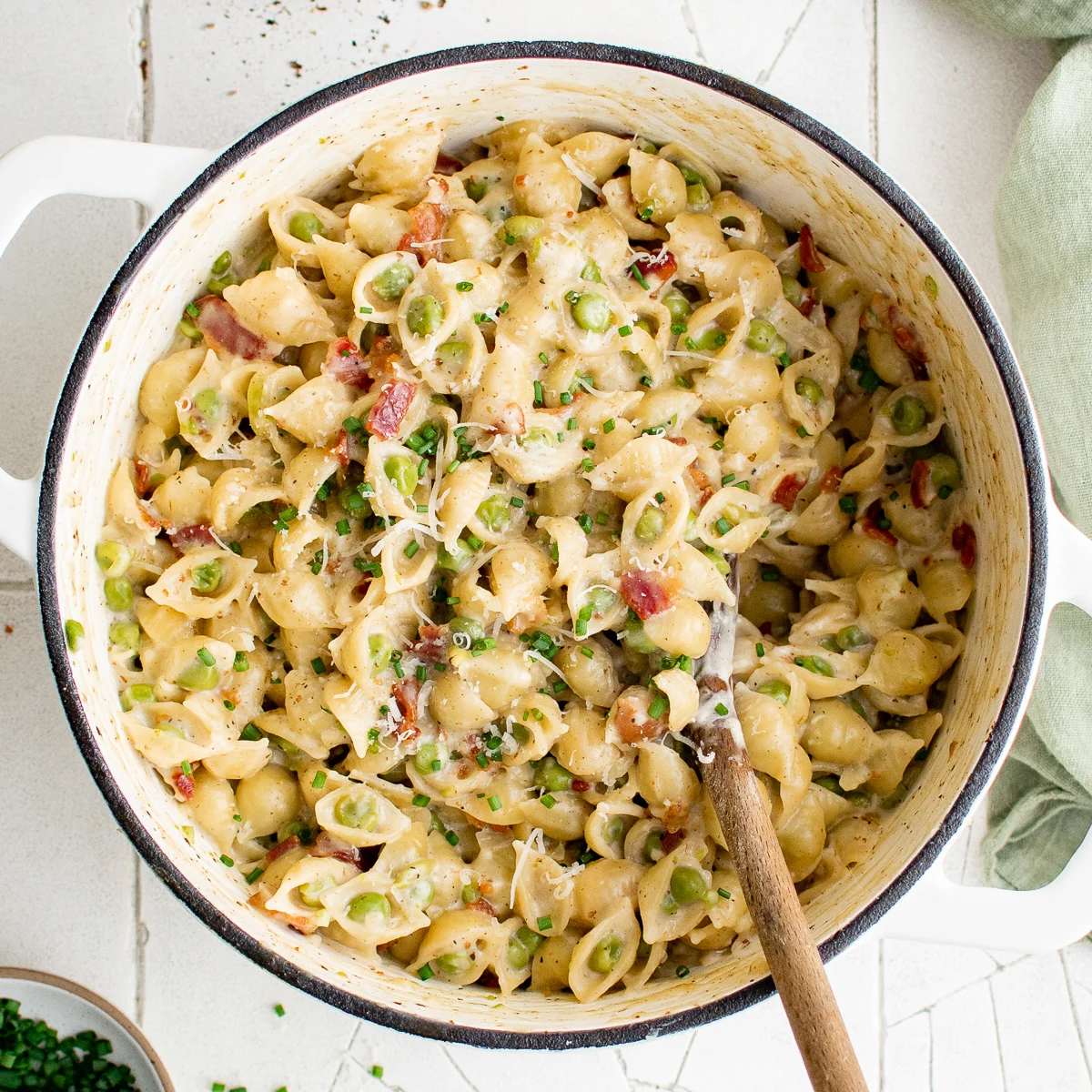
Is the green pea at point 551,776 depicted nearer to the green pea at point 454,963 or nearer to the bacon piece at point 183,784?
the green pea at point 454,963

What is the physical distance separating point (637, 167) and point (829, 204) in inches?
15.7

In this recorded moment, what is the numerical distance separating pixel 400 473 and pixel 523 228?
55 cm

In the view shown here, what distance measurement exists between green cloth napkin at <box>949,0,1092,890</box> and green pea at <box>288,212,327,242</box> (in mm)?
1529

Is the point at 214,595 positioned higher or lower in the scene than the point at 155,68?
lower

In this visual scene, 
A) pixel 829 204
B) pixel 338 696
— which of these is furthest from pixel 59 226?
pixel 829 204

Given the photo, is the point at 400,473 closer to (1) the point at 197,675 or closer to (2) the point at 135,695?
(1) the point at 197,675

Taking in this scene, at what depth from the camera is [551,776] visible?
2.22 metres

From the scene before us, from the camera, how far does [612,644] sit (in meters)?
2.29

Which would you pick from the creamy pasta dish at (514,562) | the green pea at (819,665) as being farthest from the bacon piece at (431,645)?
the green pea at (819,665)

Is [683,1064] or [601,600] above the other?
[601,600]

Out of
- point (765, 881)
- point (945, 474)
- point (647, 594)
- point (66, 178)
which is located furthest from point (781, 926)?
point (66, 178)

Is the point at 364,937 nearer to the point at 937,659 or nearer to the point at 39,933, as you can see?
the point at 39,933

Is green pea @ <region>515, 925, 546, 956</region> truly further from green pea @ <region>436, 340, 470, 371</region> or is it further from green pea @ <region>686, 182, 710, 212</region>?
green pea @ <region>686, 182, 710, 212</region>

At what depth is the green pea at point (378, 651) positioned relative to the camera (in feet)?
6.94
